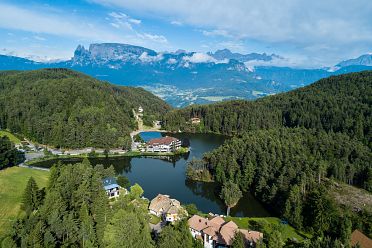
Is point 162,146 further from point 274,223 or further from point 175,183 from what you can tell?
point 274,223

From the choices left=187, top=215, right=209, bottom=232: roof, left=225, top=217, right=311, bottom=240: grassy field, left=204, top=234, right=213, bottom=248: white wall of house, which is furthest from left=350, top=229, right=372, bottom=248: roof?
left=187, top=215, right=209, bottom=232: roof

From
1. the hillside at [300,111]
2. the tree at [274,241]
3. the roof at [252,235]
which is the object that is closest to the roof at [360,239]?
the tree at [274,241]

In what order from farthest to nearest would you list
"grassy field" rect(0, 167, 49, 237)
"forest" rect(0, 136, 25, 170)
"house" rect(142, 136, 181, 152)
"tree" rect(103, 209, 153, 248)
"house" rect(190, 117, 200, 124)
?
"house" rect(190, 117, 200, 124)
"house" rect(142, 136, 181, 152)
"forest" rect(0, 136, 25, 170)
"grassy field" rect(0, 167, 49, 237)
"tree" rect(103, 209, 153, 248)

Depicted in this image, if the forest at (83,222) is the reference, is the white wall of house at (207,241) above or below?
below

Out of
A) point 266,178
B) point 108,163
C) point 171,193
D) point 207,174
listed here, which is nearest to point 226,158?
point 207,174

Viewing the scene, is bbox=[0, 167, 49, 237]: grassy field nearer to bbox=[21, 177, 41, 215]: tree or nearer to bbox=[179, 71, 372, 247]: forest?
bbox=[21, 177, 41, 215]: tree

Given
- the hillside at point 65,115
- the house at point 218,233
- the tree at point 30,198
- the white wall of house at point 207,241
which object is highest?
the hillside at point 65,115

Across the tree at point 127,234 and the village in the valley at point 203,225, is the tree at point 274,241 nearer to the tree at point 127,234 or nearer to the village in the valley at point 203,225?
the village in the valley at point 203,225
